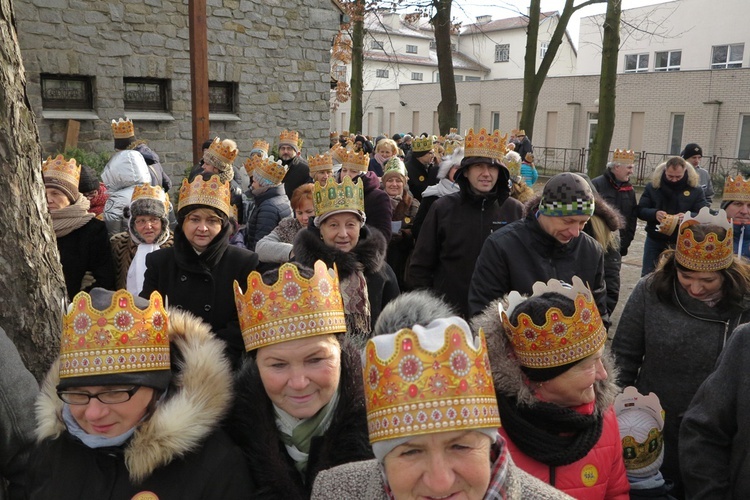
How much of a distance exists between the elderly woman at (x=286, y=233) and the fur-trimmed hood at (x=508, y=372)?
2.06m

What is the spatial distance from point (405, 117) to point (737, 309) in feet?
142

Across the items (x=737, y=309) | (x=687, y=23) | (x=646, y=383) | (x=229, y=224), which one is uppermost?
(x=687, y=23)

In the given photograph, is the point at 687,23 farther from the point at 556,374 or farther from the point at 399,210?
the point at 556,374

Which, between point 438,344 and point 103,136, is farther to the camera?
point 103,136

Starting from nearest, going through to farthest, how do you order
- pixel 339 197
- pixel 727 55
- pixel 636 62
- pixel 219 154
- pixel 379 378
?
1. pixel 379 378
2. pixel 339 197
3. pixel 219 154
4. pixel 727 55
5. pixel 636 62

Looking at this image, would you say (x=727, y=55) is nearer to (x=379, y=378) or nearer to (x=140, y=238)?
(x=140, y=238)

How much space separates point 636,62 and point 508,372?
41.9m

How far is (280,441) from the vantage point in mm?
2285

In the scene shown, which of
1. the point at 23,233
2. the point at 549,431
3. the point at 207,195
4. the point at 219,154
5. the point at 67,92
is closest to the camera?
the point at 549,431

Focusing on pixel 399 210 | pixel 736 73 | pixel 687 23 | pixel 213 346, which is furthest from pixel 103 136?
pixel 687 23

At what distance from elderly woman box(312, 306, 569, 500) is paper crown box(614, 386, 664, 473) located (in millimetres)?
1142

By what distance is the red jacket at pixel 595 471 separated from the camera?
2.26 metres

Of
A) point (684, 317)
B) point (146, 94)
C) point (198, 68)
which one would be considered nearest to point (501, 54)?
point (146, 94)

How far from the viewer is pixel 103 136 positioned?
12125mm
